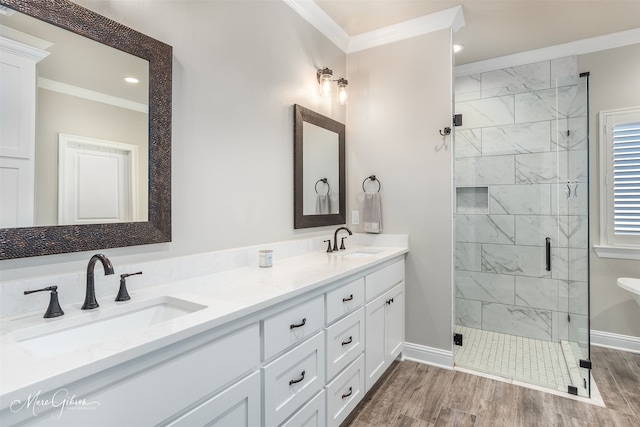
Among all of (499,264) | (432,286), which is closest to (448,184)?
(432,286)

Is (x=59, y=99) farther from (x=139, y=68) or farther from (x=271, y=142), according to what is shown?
(x=271, y=142)

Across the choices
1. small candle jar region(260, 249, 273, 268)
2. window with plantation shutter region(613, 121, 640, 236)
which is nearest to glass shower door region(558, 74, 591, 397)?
window with plantation shutter region(613, 121, 640, 236)

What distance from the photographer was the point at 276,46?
219 centimetres

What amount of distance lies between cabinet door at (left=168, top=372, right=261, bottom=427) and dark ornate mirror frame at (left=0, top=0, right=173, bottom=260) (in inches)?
27.7

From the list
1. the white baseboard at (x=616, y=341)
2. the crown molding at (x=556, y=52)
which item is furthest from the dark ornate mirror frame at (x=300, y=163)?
the white baseboard at (x=616, y=341)

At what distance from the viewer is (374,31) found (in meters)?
2.81

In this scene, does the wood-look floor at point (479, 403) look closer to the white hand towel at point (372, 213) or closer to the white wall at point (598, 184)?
the white wall at point (598, 184)

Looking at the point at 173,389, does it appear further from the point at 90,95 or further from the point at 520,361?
the point at 520,361

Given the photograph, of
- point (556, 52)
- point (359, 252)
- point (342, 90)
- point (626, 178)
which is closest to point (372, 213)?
point (359, 252)

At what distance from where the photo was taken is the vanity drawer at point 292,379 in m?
1.27

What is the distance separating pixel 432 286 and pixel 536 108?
177 centimetres

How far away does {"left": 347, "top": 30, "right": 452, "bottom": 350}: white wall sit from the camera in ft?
8.55

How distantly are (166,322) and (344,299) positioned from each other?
100cm

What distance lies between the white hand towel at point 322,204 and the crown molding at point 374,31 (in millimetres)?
1303
